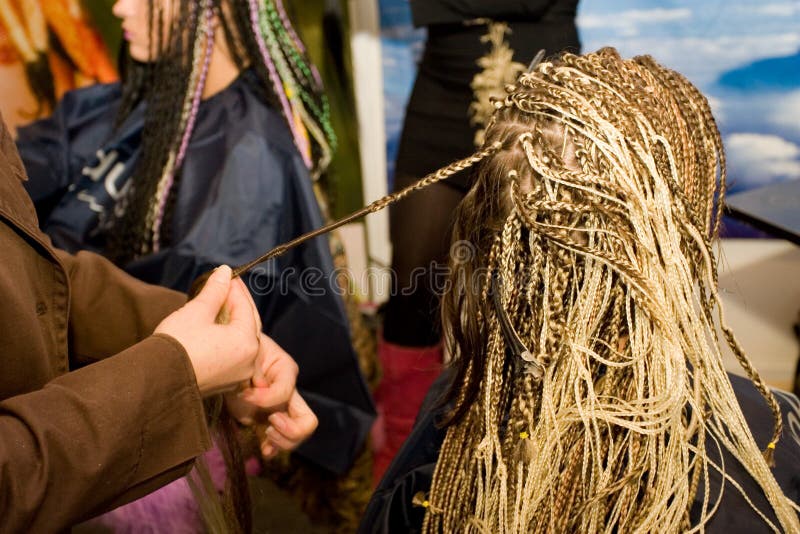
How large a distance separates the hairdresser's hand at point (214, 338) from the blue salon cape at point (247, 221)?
49 centimetres

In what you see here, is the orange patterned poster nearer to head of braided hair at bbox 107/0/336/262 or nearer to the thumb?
head of braided hair at bbox 107/0/336/262

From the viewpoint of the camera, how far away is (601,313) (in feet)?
2.16

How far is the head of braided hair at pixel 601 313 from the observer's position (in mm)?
636

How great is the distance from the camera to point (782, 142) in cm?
167

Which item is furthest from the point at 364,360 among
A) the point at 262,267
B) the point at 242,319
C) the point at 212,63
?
the point at 242,319

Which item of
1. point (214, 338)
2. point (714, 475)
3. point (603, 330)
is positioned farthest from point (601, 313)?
point (214, 338)

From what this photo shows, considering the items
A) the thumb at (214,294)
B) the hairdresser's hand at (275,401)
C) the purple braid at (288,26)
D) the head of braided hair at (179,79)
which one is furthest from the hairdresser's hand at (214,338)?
the purple braid at (288,26)

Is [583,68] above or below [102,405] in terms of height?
above

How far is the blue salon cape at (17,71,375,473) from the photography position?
1.19 meters

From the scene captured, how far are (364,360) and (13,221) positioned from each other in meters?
1.00

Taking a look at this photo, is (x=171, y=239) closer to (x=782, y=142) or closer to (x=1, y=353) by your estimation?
(x=1, y=353)

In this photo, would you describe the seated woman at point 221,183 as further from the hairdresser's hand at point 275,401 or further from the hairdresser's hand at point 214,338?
the hairdresser's hand at point 214,338

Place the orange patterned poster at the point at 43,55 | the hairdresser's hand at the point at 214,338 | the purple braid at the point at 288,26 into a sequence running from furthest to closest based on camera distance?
the orange patterned poster at the point at 43,55 → the purple braid at the point at 288,26 → the hairdresser's hand at the point at 214,338

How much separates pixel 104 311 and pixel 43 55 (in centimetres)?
108
